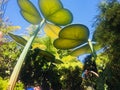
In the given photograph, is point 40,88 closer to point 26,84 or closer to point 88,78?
point 26,84

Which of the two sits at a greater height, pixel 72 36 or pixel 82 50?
pixel 82 50

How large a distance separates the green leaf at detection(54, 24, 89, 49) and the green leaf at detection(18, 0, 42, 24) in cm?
123

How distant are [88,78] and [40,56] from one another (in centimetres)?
256

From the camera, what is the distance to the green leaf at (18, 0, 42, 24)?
12516mm

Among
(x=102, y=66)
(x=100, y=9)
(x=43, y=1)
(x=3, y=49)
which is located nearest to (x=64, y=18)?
(x=43, y=1)

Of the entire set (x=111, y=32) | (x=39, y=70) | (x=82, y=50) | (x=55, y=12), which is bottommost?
(x=111, y=32)

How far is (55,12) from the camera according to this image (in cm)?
1273

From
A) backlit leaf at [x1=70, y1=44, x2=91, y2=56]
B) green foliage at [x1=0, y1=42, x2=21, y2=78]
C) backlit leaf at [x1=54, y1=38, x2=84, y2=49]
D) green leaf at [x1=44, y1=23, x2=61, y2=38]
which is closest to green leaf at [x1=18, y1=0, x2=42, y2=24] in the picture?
green leaf at [x1=44, y1=23, x2=61, y2=38]

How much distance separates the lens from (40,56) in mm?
15078

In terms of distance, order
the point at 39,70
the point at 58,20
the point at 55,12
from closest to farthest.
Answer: the point at 55,12 < the point at 58,20 < the point at 39,70

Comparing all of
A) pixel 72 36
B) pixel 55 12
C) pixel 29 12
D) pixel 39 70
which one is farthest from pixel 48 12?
pixel 39 70

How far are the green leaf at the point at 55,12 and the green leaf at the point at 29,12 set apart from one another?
0.35m

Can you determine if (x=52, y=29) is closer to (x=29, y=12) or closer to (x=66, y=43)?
(x=66, y=43)

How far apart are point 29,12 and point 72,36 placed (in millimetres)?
2032
